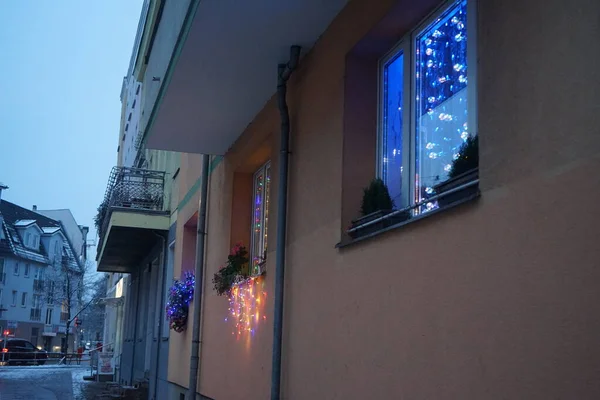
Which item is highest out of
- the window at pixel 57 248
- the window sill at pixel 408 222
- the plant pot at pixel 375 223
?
the window at pixel 57 248

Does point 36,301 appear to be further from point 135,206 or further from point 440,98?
point 440,98

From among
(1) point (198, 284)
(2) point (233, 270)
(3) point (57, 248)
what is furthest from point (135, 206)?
(3) point (57, 248)

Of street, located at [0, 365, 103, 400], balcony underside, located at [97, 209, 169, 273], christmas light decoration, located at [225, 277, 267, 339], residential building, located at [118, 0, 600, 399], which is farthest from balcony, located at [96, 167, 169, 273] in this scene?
christmas light decoration, located at [225, 277, 267, 339]

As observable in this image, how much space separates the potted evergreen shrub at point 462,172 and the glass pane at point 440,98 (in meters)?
0.19

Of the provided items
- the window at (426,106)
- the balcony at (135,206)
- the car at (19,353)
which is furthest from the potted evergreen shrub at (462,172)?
the car at (19,353)

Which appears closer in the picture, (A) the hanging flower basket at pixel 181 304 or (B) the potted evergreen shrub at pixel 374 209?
(B) the potted evergreen shrub at pixel 374 209

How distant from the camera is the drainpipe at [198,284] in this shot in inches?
398

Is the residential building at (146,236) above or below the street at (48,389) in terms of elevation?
above

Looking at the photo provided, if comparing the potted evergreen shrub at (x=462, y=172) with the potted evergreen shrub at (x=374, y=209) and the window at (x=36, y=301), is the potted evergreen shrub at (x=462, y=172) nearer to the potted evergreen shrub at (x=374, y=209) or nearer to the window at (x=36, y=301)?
the potted evergreen shrub at (x=374, y=209)

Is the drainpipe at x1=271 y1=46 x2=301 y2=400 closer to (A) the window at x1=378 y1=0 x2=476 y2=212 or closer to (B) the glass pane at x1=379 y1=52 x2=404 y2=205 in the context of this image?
(B) the glass pane at x1=379 y1=52 x2=404 y2=205

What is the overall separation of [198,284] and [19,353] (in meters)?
35.9

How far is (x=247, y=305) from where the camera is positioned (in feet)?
26.4

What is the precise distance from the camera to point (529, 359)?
3.15 meters

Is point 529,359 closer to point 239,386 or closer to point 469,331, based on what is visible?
point 469,331
